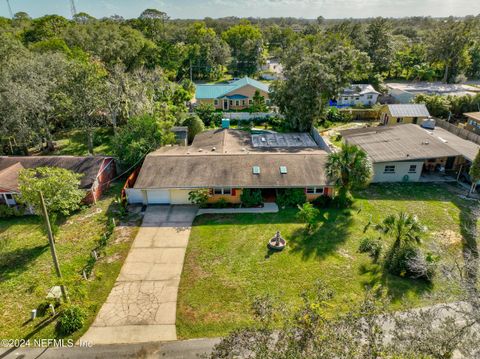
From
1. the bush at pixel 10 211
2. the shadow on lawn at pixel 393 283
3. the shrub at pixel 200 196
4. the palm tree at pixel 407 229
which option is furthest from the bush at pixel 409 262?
the bush at pixel 10 211

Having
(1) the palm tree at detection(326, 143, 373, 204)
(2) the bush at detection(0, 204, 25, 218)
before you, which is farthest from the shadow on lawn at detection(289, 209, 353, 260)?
(2) the bush at detection(0, 204, 25, 218)

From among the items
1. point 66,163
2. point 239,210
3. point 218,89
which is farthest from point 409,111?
point 66,163

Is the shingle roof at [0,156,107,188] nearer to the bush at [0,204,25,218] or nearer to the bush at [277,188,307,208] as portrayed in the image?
the bush at [0,204,25,218]

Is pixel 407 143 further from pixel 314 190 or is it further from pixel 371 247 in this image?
pixel 371 247

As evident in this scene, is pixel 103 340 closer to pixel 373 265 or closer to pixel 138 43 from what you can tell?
pixel 373 265

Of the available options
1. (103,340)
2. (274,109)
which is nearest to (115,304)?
(103,340)

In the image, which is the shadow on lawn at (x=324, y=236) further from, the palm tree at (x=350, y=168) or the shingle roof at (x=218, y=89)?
the shingle roof at (x=218, y=89)

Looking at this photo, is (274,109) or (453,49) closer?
(274,109)
